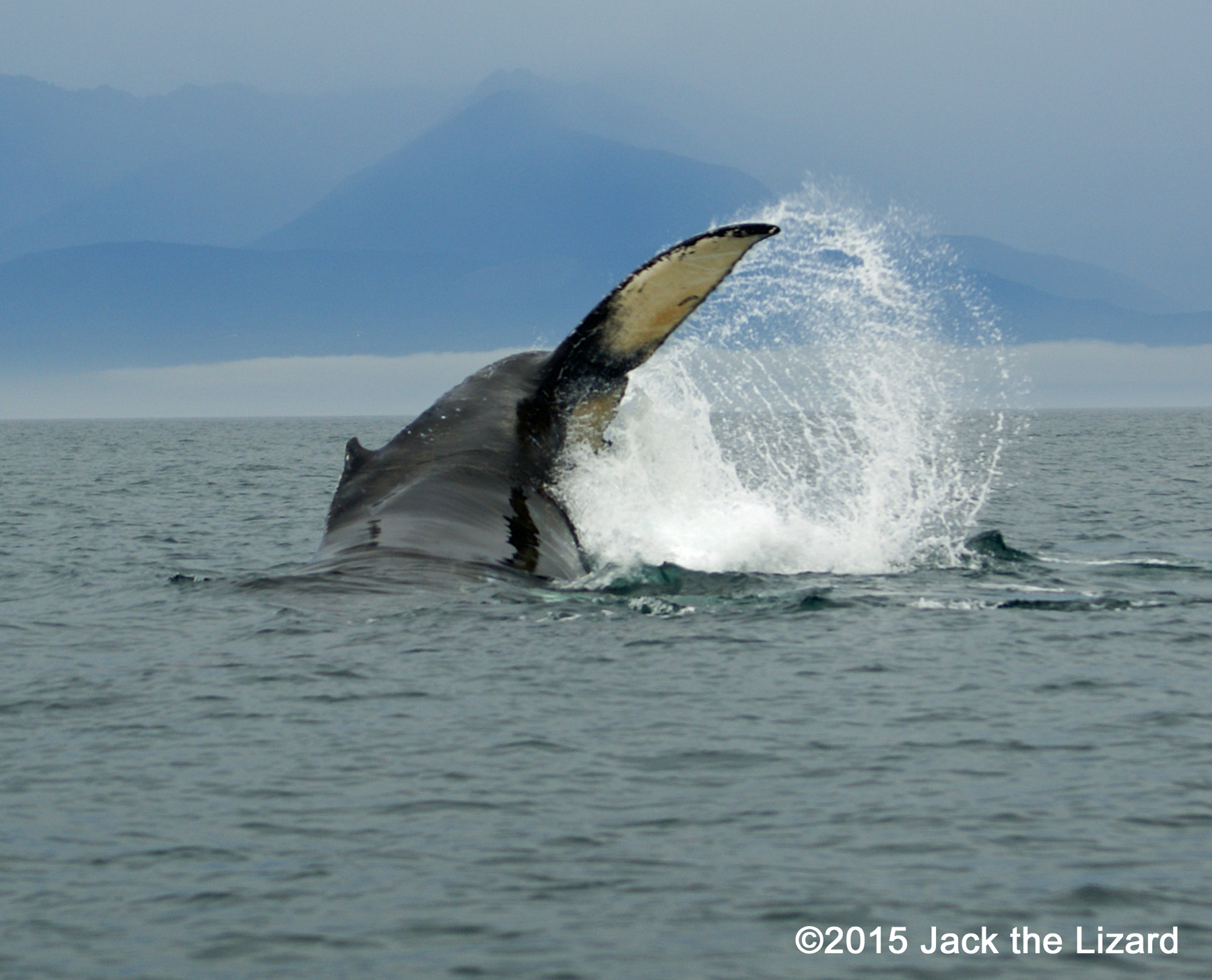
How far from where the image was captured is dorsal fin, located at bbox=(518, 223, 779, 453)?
1084 cm

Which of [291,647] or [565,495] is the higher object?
[565,495]

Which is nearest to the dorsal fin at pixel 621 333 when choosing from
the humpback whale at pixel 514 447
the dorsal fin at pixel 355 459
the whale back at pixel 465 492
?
the humpback whale at pixel 514 447

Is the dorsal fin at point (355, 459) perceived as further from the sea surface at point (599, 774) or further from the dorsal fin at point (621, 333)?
the dorsal fin at point (621, 333)

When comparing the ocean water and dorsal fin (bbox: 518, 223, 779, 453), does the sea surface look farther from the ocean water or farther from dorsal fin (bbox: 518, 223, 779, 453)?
dorsal fin (bbox: 518, 223, 779, 453)

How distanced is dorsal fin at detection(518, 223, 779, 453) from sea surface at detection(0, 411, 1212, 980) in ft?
4.60

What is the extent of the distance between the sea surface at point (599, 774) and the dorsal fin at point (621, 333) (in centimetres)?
140

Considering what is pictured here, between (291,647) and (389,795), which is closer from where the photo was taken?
(389,795)

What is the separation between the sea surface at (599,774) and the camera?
17.2 ft

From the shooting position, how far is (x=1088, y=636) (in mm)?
10531

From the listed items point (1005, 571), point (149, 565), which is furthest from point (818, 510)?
point (149, 565)

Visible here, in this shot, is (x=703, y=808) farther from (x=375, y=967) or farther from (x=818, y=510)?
(x=818, y=510)

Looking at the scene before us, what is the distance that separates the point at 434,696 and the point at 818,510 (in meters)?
10.7

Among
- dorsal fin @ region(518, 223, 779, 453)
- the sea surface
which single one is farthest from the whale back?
the sea surface

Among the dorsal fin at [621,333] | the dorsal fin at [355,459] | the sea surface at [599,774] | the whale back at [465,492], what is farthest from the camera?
the dorsal fin at [355,459]
